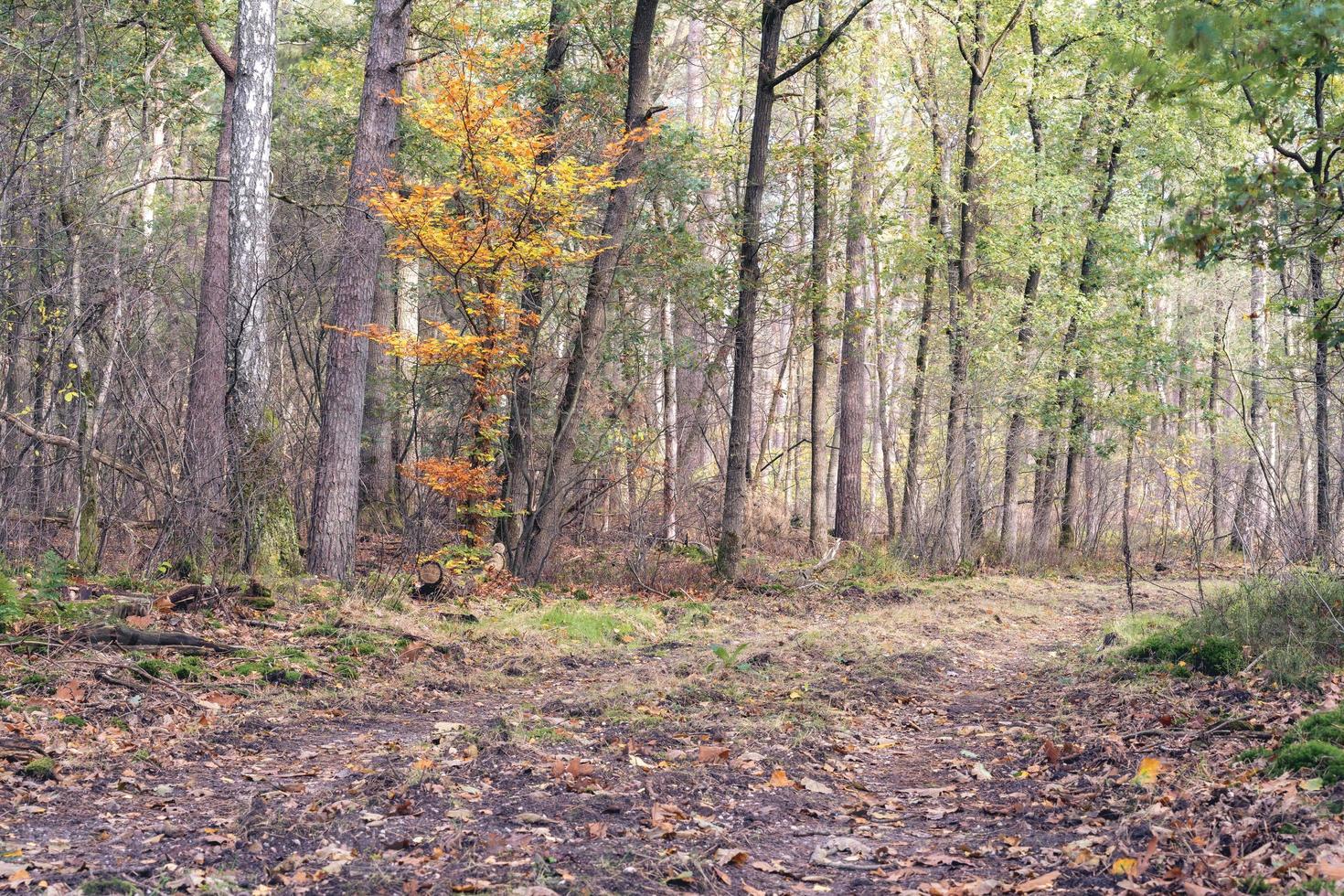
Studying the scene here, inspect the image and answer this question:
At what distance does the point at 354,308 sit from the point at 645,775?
8413 mm

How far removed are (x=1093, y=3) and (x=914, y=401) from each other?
789cm

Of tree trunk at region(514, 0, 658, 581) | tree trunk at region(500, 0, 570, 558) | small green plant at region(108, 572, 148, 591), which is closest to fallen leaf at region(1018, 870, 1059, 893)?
small green plant at region(108, 572, 148, 591)

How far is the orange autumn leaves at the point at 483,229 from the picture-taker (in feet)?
38.9

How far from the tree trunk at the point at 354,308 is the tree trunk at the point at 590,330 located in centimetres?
248

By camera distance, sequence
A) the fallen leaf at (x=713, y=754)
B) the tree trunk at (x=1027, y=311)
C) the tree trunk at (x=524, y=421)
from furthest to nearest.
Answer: the tree trunk at (x=1027, y=311), the tree trunk at (x=524, y=421), the fallen leaf at (x=713, y=754)

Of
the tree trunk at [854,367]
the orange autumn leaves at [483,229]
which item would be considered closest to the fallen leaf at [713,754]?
the orange autumn leaves at [483,229]

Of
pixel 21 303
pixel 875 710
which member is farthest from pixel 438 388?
pixel 875 710

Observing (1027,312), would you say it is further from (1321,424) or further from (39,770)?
(39,770)

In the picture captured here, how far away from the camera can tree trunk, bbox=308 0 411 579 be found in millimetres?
11938

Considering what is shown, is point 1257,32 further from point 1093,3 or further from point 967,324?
point 1093,3

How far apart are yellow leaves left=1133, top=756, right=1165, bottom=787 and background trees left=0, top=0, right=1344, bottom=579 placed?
280cm

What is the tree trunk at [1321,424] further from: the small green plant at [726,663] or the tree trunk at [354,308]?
the tree trunk at [354,308]

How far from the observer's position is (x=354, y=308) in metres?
12.2

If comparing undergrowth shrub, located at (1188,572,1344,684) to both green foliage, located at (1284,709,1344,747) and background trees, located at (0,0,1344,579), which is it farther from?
green foliage, located at (1284,709,1344,747)
